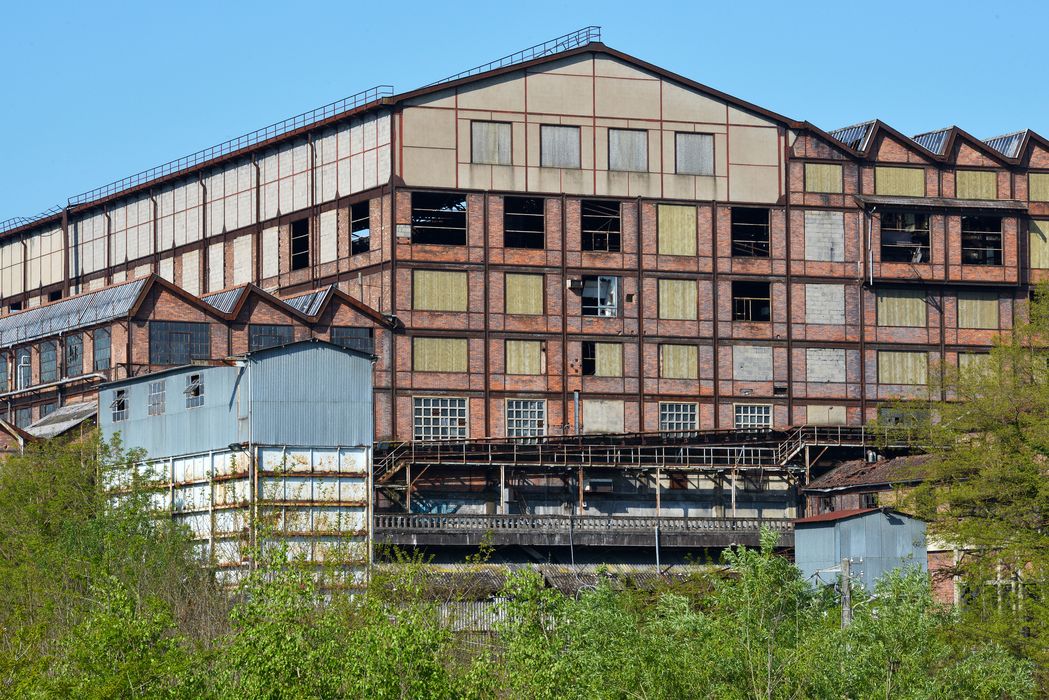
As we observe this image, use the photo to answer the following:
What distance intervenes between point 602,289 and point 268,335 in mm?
16016

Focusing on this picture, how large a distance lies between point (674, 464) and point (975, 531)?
23981 millimetres

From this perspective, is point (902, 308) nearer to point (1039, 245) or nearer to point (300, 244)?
point (1039, 245)

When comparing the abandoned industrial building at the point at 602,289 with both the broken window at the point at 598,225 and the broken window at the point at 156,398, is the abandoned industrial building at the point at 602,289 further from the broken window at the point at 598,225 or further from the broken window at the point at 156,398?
the broken window at the point at 156,398

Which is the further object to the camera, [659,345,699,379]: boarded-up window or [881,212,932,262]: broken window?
[881,212,932,262]: broken window

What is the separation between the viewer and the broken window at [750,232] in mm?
94188

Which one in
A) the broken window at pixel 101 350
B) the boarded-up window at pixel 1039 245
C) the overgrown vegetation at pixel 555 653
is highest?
the boarded-up window at pixel 1039 245

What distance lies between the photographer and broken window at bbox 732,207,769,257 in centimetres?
9419

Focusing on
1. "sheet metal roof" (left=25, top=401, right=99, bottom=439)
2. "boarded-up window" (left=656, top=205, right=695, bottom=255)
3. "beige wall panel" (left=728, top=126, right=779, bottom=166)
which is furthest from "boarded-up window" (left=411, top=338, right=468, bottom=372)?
"beige wall panel" (left=728, top=126, right=779, bottom=166)

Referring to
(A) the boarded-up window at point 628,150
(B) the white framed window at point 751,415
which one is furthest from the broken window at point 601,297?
(B) the white framed window at point 751,415

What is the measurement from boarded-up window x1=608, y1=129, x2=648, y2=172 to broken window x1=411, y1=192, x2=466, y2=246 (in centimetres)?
770

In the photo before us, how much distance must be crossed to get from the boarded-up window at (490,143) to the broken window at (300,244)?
31.9ft

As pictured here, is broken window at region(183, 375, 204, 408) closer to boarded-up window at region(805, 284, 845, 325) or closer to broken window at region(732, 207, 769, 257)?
broken window at region(732, 207, 769, 257)

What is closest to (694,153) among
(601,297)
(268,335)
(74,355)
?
(601,297)

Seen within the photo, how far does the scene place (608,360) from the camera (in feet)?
303
